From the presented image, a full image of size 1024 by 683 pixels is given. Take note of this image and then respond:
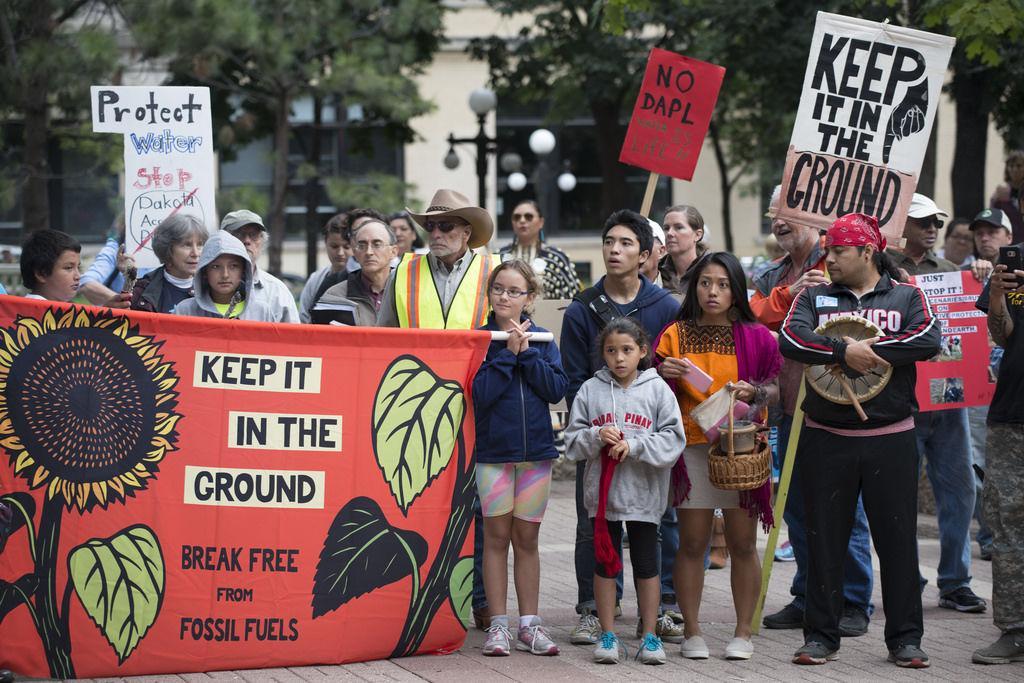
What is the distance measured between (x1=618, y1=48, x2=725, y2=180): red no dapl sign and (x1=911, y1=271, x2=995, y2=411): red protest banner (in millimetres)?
1627

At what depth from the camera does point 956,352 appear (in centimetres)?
811

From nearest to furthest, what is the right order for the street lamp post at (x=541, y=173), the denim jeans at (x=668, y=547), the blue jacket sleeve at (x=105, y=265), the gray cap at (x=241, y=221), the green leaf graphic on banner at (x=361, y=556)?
1. the green leaf graphic on banner at (x=361, y=556)
2. the denim jeans at (x=668, y=547)
3. the gray cap at (x=241, y=221)
4. the blue jacket sleeve at (x=105, y=265)
5. the street lamp post at (x=541, y=173)

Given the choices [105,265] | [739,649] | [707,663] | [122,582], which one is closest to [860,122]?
[739,649]

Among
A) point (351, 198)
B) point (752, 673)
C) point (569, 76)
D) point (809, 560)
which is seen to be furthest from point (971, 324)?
point (569, 76)

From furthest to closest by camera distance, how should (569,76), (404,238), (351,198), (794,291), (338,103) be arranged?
(569,76)
(338,103)
(351,198)
(404,238)
(794,291)

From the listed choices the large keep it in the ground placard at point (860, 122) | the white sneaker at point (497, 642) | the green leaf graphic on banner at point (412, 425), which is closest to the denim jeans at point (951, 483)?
the large keep it in the ground placard at point (860, 122)

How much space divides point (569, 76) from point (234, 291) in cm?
1955

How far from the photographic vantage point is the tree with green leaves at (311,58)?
62.5 feet

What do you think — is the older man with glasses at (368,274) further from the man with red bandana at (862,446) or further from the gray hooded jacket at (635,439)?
the man with red bandana at (862,446)

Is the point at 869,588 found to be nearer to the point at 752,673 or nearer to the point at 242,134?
the point at 752,673

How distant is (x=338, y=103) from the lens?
23438 mm

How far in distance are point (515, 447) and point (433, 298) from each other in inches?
36.4

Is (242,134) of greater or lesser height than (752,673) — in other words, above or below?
above

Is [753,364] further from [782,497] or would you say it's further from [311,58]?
[311,58]
